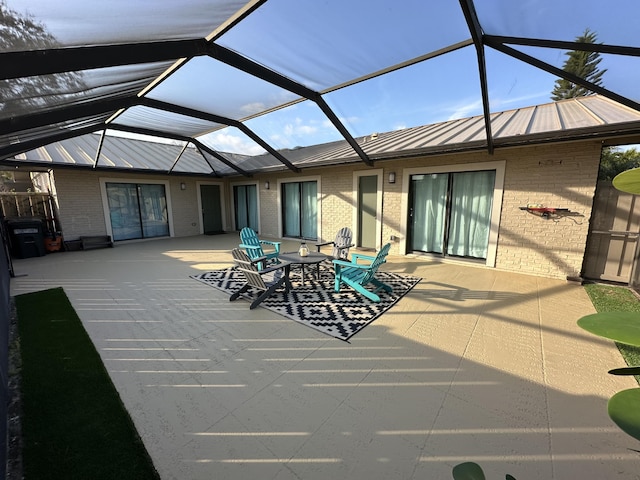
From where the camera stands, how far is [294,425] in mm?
2051

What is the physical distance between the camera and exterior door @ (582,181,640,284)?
455 centimetres

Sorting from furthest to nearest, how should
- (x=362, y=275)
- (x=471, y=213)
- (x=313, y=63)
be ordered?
(x=471, y=213)
(x=362, y=275)
(x=313, y=63)

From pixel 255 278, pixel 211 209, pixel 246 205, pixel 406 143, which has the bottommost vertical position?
pixel 255 278

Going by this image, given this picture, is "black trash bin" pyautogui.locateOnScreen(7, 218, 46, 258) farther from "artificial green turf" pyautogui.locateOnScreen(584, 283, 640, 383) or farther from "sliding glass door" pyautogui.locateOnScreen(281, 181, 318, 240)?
"artificial green turf" pyautogui.locateOnScreen(584, 283, 640, 383)

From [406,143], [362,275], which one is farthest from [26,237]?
[406,143]

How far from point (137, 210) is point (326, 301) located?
857 centimetres

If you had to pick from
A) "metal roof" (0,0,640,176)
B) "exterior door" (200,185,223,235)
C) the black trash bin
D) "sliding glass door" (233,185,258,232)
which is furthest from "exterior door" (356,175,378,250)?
the black trash bin

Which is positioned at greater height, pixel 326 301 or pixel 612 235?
pixel 612 235

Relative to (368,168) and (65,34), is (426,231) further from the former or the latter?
(65,34)

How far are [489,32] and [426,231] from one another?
13.7 ft

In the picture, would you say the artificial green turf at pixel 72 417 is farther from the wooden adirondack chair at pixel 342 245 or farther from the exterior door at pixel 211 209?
the exterior door at pixel 211 209

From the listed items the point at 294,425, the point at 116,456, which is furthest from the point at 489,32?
the point at 116,456

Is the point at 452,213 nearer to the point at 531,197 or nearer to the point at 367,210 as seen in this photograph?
the point at 531,197

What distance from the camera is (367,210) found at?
757cm
